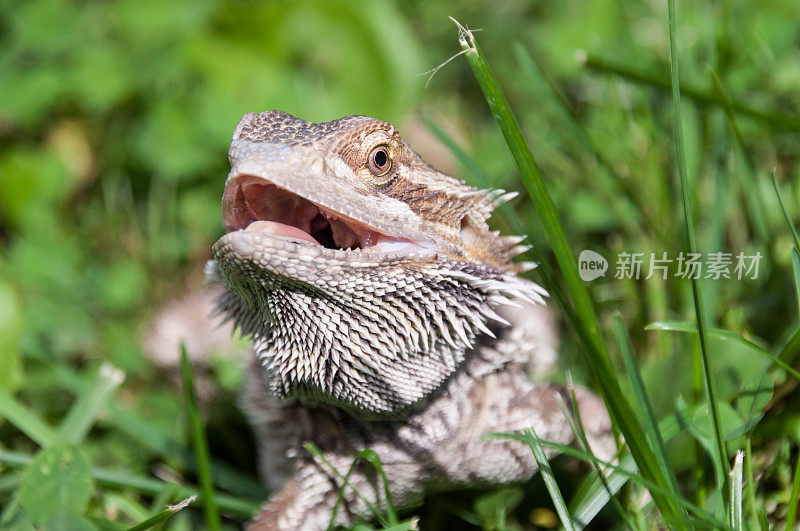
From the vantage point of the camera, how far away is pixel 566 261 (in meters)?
2.12

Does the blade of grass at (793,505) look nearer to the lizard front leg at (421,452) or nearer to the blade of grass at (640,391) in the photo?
the blade of grass at (640,391)

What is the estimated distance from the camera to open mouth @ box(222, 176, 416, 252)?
7.23 feet

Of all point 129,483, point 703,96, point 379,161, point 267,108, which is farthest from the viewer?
point 267,108

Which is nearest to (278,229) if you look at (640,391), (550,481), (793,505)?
(550,481)

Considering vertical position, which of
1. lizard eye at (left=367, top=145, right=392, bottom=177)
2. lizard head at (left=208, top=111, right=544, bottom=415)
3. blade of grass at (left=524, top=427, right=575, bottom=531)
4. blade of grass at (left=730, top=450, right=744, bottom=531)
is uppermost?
lizard eye at (left=367, top=145, right=392, bottom=177)

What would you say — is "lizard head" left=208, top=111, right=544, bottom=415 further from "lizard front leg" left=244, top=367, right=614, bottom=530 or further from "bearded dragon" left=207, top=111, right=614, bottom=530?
"lizard front leg" left=244, top=367, right=614, bottom=530

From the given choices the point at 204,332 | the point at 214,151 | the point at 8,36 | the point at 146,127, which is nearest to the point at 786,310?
the point at 204,332

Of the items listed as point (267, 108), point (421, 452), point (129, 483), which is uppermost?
point (267, 108)

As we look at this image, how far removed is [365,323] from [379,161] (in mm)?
506

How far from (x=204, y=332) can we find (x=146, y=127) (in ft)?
5.28

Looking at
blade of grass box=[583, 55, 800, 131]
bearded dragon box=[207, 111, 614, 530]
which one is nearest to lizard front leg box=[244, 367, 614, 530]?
bearded dragon box=[207, 111, 614, 530]

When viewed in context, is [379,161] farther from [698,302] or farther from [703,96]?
[703,96]

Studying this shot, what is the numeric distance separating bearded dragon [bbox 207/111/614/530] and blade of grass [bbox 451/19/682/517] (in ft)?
1.05

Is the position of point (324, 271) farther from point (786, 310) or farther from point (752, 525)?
point (786, 310)
